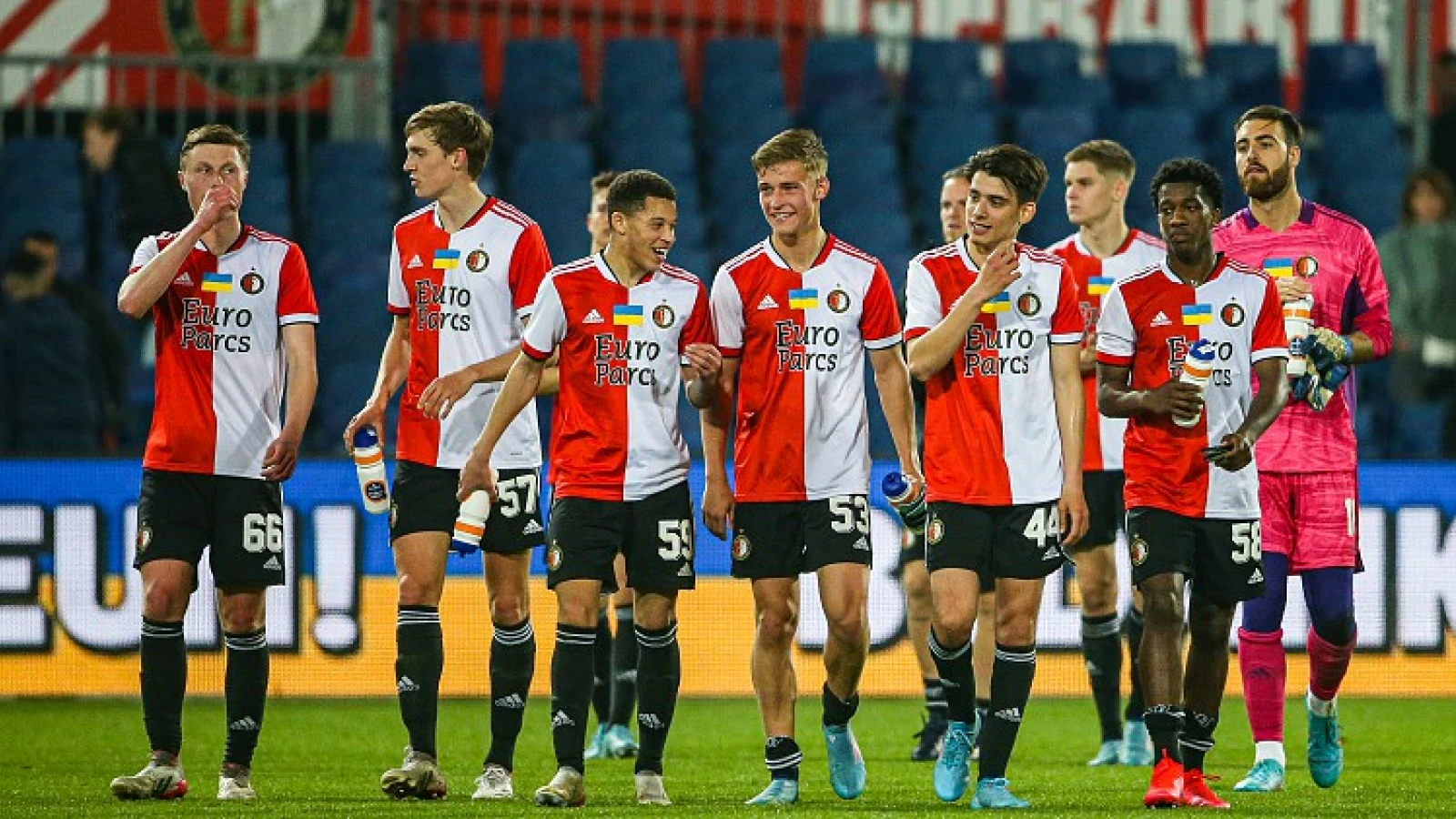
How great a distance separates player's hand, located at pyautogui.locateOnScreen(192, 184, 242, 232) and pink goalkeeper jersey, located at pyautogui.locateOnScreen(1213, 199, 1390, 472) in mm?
3612

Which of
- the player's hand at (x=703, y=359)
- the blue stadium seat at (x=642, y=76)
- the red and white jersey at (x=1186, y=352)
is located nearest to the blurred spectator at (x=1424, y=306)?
the blue stadium seat at (x=642, y=76)

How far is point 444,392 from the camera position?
7656 millimetres

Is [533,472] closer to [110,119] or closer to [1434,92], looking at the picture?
[110,119]

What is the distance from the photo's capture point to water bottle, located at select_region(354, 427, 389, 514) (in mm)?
7875

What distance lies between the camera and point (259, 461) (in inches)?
309

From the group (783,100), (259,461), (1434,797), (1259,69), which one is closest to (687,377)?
(259,461)

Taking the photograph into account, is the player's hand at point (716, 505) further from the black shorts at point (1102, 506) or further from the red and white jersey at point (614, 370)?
the black shorts at point (1102, 506)

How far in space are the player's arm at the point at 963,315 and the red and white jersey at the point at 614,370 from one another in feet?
2.58

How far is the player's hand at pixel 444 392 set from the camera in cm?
761

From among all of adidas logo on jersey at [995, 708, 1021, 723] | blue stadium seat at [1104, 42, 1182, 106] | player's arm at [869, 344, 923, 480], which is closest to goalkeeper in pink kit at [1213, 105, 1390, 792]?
adidas logo on jersey at [995, 708, 1021, 723]

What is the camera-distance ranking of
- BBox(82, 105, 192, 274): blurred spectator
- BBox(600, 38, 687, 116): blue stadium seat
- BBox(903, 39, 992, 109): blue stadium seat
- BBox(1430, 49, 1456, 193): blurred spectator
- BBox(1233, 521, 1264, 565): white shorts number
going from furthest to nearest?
BBox(903, 39, 992, 109): blue stadium seat, BBox(600, 38, 687, 116): blue stadium seat, BBox(1430, 49, 1456, 193): blurred spectator, BBox(82, 105, 192, 274): blurred spectator, BBox(1233, 521, 1264, 565): white shorts number

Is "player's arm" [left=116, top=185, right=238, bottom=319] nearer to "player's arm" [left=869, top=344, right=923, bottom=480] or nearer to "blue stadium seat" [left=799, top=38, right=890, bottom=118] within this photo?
"player's arm" [left=869, top=344, right=923, bottom=480]

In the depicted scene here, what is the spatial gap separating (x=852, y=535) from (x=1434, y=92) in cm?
1079

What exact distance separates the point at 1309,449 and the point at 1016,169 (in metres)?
1.61
